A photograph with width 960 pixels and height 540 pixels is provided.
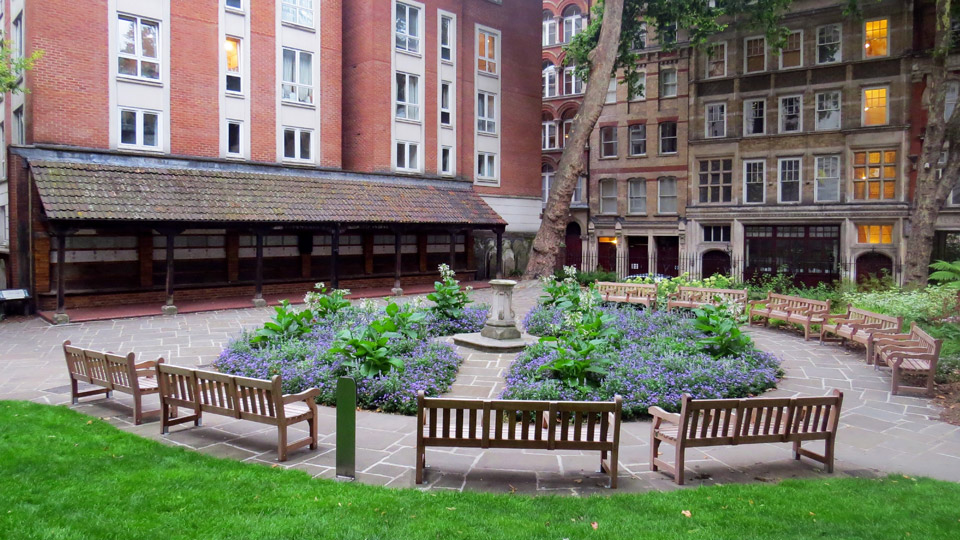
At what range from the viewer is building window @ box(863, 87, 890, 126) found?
90.9ft

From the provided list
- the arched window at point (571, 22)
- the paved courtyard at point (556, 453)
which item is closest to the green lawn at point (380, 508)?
the paved courtyard at point (556, 453)

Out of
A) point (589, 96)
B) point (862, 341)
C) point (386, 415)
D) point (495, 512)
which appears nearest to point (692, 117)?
point (589, 96)

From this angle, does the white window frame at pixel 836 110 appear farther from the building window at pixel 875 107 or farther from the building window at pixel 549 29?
the building window at pixel 549 29

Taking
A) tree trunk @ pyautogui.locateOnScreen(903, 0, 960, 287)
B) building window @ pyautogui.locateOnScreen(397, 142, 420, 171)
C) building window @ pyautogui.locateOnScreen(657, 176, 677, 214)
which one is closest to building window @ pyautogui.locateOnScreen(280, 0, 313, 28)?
building window @ pyautogui.locateOnScreen(397, 142, 420, 171)

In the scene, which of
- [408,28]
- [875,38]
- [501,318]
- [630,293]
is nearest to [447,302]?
[501,318]

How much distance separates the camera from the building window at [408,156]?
25953 mm

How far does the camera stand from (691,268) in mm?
31391

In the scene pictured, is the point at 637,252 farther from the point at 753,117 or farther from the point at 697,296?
the point at 697,296

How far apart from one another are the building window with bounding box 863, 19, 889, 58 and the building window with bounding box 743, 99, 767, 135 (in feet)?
15.6

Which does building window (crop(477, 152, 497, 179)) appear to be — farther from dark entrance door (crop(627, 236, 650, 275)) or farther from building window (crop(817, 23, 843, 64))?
building window (crop(817, 23, 843, 64))

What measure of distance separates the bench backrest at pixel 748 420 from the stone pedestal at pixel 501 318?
5.94 meters

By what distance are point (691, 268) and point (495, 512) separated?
28673 mm

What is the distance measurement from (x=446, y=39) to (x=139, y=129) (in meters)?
13.5

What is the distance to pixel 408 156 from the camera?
2619cm
